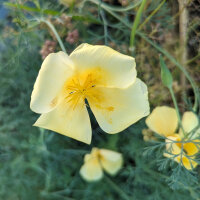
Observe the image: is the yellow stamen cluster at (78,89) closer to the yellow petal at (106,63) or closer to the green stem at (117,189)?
the yellow petal at (106,63)

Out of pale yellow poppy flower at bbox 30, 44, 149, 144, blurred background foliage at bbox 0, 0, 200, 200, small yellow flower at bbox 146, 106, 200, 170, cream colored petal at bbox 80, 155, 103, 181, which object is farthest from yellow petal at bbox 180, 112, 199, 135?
cream colored petal at bbox 80, 155, 103, 181

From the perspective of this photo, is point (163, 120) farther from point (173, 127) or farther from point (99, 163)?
point (99, 163)

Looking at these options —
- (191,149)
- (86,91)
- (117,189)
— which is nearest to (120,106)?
(86,91)

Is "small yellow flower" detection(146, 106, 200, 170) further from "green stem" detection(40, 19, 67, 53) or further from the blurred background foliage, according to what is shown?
"green stem" detection(40, 19, 67, 53)

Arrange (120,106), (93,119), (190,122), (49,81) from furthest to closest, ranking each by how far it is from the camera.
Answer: (93,119) < (190,122) < (120,106) < (49,81)

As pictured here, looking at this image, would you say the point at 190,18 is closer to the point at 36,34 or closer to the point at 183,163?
the point at 183,163

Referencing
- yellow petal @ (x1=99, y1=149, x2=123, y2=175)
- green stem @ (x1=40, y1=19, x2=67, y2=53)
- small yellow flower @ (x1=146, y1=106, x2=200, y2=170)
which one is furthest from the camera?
yellow petal @ (x1=99, y1=149, x2=123, y2=175)

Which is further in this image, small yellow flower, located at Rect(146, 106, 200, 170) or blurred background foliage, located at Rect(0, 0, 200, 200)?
blurred background foliage, located at Rect(0, 0, 200, 200)
